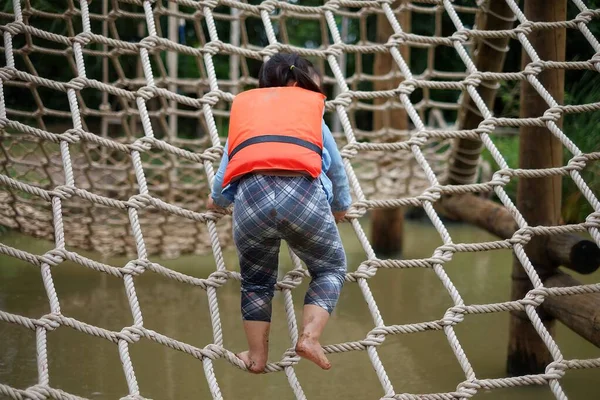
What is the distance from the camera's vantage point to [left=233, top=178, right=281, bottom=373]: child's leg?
105 cm

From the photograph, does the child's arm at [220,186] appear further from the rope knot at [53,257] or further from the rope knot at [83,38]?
the rope knot at [83,38]

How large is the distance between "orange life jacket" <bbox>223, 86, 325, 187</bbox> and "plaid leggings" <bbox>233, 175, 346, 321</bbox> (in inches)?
0.9

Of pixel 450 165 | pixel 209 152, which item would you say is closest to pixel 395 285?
pixel 450 165

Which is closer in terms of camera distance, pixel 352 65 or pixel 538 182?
pixel 538 182

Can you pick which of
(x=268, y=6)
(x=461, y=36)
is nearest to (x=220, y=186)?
(x=268, y=6)

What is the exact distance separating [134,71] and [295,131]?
4.67 m

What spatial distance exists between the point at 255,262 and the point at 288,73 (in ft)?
1.00

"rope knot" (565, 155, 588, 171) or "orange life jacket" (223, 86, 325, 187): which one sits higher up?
"orange life jacket" (223, 86, 325, 187)

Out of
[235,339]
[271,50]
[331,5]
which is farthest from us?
[235,339]

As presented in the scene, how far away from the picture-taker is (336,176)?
1.17 m

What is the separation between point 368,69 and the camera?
615 centimetres

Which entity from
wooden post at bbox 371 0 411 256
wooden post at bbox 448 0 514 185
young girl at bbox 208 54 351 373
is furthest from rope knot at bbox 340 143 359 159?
wooden post at bbox 371 0 411 256

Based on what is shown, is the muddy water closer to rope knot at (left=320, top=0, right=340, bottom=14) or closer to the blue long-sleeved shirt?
the blue long-sleeved shirt

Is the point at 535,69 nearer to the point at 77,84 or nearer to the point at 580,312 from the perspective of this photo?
the point at 580,312
